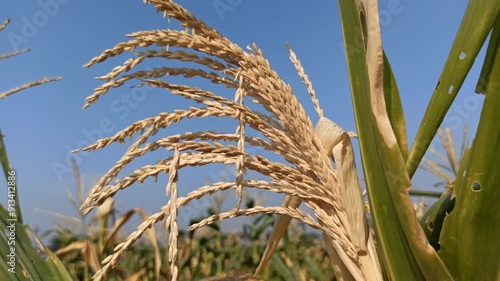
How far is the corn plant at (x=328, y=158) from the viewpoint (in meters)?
0.93

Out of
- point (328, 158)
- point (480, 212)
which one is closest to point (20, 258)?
point (328, 158)

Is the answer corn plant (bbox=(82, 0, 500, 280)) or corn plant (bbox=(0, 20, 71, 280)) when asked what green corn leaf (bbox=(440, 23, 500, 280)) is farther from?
corn plant (bbox=(0, 20, 71, 280))

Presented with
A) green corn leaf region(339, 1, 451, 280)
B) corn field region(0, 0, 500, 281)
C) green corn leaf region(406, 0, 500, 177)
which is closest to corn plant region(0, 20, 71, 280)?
corn field region(0, 0, 500, 281)

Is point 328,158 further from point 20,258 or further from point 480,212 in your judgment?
point 20,258

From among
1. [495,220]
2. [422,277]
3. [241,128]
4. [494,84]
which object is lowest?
[422,277]

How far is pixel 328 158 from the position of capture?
3.37 ft

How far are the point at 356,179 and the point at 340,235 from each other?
5.2 inches

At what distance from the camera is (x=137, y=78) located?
1007 millimetres

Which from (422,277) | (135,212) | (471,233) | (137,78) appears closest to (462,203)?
(471,233)

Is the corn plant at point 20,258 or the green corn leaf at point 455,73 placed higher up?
the green corn leaf at point 455,73

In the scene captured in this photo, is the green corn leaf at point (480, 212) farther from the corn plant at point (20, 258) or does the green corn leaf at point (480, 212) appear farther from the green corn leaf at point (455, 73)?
the corn plant at point (20, 258)

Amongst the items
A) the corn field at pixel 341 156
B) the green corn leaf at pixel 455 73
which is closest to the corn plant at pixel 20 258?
the corn field at pixel 341 156

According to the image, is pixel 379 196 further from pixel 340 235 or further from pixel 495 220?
pixel 495 220

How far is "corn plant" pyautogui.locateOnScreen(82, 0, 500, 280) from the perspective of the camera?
0.93 metres
